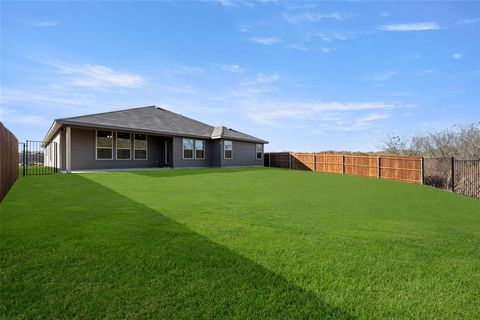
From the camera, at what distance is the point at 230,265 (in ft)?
9.53

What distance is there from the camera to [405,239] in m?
4.10

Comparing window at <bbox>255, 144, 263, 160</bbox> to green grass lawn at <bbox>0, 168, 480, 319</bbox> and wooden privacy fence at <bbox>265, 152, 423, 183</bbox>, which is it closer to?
wooden privacy fence at <bbox>265, 152, 423, 183</bbox>

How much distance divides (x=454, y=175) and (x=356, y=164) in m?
6.53

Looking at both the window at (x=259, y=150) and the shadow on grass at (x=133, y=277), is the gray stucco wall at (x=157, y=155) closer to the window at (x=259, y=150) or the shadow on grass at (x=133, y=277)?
the window at (x=259, y=150)

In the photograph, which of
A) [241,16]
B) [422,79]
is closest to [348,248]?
[241,16]

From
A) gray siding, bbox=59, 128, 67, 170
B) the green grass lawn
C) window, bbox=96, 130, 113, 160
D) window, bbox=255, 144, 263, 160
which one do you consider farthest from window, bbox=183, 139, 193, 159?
the green grass lawn

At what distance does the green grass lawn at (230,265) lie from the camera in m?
2.18

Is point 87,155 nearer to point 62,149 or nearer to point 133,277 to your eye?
point 62,149

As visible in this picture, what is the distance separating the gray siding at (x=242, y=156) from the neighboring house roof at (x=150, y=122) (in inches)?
24.7

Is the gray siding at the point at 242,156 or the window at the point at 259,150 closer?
the gray siding at the point at 242,156

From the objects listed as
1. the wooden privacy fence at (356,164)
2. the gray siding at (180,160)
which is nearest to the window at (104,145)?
the gray siding at (180,160)

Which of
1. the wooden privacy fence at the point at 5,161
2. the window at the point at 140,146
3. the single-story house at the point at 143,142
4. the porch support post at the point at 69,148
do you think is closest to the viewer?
the wooden privacy fence at the point at 5,161

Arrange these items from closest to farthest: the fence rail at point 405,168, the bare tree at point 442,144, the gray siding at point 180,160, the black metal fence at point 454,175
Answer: the black metal fence at point 454,175
the fence rail at point 405,168
the bare tree at point 442,144
the gray siding at point 180,160

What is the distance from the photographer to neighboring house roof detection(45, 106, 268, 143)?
46.9 feet
